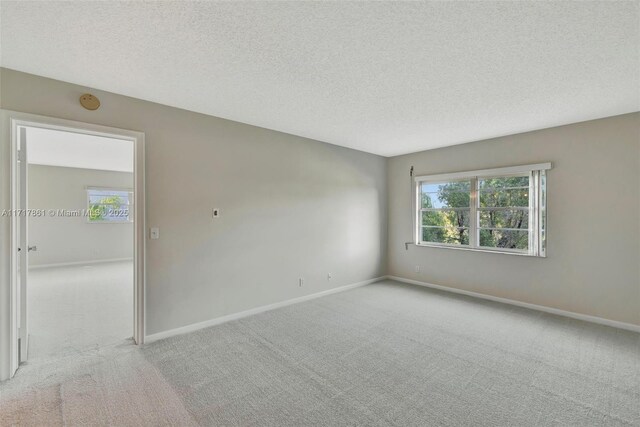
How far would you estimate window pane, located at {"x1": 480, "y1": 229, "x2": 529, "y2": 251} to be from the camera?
4191 mm

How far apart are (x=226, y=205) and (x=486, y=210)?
390 cm

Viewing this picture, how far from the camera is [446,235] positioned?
16.6 ft

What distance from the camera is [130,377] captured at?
2367 millimetres

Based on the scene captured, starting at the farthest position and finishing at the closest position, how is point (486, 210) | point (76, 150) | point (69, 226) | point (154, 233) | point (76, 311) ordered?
point (69, 226), point (76, 150), point (486, 210), point (76, 311), point (154, 233)

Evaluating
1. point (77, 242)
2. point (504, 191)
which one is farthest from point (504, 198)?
point (77, 242)

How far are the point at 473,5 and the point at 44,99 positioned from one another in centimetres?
338

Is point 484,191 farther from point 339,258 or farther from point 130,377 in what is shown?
point 130,377

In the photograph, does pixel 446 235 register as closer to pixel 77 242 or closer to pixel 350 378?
pixel 350 378

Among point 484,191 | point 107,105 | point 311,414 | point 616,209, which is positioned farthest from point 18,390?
point 616,209

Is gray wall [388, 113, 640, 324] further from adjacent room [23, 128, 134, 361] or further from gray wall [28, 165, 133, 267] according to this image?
gray wall [28, 165, 133, 267]

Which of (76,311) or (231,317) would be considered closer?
(231,317)

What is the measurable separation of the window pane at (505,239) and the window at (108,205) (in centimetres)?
834

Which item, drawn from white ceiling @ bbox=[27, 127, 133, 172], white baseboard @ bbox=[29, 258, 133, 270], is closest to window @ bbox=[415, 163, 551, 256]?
white ceiling @ bbox=[27, 127, 133, 172]

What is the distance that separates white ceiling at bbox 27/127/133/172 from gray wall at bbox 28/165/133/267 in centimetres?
33
